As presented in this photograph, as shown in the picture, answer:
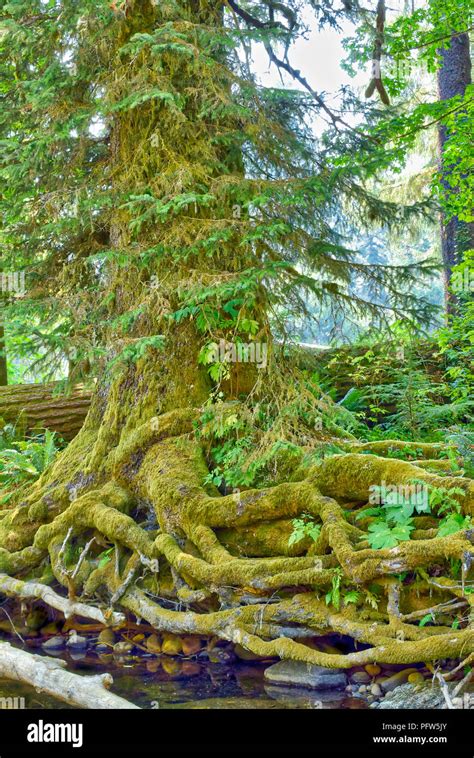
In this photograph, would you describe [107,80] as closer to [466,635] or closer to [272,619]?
[272,619]

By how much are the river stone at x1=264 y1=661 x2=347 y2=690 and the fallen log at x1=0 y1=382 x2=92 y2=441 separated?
7.14 m

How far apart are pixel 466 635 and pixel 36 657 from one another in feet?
11.4

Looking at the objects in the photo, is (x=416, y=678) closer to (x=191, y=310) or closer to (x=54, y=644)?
(x=54, y=644)

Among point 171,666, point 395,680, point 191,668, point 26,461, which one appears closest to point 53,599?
point 171,666

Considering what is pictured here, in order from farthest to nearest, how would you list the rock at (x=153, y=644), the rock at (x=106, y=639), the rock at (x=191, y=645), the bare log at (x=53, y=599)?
the rock at (x=106, y=639) < the rock at (x=153, y=644) < the rock at (x=191, y=645) < the bare log at (x=53, y=599)

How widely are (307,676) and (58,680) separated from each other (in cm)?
202

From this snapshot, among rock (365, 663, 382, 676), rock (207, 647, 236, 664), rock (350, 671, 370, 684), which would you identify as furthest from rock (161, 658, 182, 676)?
rock (365, 663, 382, 676)

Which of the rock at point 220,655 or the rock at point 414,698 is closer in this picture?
the rock at point 414,698

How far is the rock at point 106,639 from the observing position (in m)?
6.91

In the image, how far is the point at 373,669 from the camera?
18.3ft

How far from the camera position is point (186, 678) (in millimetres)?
6012

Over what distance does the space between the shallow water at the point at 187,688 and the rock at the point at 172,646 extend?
0.08 m

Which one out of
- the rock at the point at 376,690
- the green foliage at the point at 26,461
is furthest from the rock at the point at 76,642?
the rock at the point at 376,690

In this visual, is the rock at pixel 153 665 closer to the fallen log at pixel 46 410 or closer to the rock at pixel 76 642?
the rock at pixel 76 642
